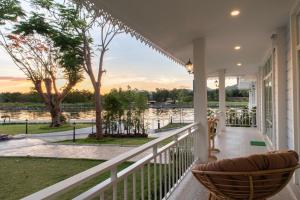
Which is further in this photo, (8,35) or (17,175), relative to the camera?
(8,35)

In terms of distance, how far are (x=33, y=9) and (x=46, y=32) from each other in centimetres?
120

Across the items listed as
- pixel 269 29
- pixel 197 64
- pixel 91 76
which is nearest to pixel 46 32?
pixel 91 76

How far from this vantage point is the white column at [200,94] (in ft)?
17.3

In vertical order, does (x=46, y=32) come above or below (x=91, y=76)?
above

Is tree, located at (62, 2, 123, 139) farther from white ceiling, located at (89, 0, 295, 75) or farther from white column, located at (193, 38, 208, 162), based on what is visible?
white column, located at (193, 38, 208, 162)

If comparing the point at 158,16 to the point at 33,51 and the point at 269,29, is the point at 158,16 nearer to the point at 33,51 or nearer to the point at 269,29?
the point at 269,29

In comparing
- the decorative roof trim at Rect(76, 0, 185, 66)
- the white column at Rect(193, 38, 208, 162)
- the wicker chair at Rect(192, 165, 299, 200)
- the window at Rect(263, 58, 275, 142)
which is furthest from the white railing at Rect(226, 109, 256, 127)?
the wicker chair at Rect(192, 165, 299, 200)

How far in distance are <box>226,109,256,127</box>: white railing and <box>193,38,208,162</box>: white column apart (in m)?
8.02

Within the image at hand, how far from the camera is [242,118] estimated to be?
13117mm

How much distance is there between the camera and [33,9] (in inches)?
509

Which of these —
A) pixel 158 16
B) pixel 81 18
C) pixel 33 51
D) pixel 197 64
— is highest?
pixel 81 18

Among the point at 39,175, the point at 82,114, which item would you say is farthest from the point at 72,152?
the point at 82,114

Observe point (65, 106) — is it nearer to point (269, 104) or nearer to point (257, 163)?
point (269, 104)

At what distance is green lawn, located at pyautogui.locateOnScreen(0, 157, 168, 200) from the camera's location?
15.8 ft
